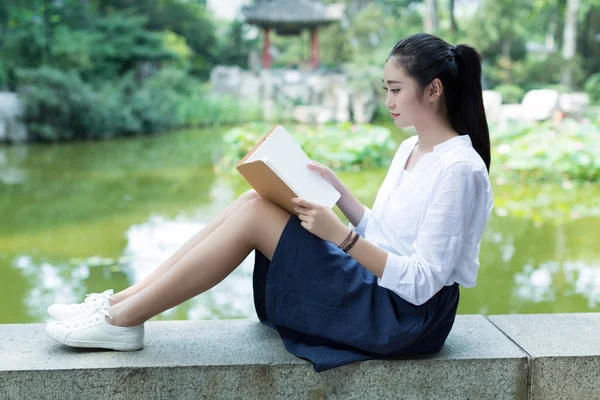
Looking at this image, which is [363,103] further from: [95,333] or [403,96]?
[95,333]

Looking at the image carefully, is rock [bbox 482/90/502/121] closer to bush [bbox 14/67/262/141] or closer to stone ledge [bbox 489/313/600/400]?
bush [bbox 14/67/262/141]

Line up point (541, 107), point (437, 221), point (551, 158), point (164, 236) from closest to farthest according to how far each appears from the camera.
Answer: point (437, 221), point (164, 236), point (551, 158), point (541, 107)

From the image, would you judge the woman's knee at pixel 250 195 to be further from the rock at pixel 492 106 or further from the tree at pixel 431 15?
the tree at pixel 431 15

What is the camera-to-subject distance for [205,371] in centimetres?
143

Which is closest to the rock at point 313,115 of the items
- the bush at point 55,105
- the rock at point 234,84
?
the rock at point 234,84

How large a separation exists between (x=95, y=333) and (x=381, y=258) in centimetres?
61

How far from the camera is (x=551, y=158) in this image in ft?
20.2

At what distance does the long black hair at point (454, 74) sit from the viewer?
4.64ft

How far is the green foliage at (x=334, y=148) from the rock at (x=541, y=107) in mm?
3546

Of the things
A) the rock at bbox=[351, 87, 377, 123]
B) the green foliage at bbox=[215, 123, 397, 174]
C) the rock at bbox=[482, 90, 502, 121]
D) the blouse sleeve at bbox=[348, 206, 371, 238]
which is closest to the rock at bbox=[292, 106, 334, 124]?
the rock at bbox=[351, 87, 377, 123]

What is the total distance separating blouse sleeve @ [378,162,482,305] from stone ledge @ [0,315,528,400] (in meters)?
0.20

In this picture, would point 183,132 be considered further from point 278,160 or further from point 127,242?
point 278,160

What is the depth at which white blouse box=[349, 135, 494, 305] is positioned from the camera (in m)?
1.35

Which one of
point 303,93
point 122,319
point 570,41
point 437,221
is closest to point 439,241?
point 437,221
